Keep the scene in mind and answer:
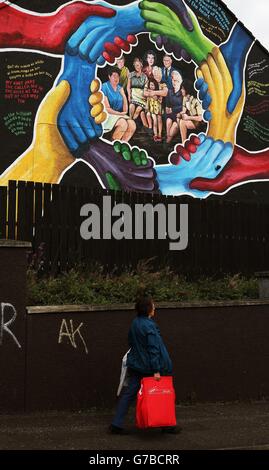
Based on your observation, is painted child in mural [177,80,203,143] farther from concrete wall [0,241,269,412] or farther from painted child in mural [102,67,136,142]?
concrete wall [0,241,269,412]

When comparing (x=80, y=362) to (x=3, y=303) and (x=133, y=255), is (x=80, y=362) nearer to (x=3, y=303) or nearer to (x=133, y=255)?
(x=3, y=303)

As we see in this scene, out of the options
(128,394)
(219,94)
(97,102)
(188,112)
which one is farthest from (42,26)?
(128,394)

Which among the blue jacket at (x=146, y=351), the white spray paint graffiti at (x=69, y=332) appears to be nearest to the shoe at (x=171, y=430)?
the blue jacket at (x=146, y=351)

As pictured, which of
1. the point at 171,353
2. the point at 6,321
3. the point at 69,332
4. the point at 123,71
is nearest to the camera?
the point at 6,321

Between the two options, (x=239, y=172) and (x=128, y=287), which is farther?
(x=239, y=172)

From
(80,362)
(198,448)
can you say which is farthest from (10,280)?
(198,448)

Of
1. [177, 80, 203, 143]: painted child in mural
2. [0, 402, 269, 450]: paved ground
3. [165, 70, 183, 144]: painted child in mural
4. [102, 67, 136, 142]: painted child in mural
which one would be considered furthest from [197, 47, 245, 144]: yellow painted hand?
[0, 402, 269, 450]: paved ground

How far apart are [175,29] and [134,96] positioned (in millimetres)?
2115

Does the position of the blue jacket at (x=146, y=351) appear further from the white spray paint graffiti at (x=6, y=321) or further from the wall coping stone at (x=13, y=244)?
the wall coping stone at (x=13, y=244)

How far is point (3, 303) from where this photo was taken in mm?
7590

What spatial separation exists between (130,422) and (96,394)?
0.69 m

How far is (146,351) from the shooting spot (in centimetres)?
677

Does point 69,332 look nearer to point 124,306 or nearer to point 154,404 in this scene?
point 124,306
